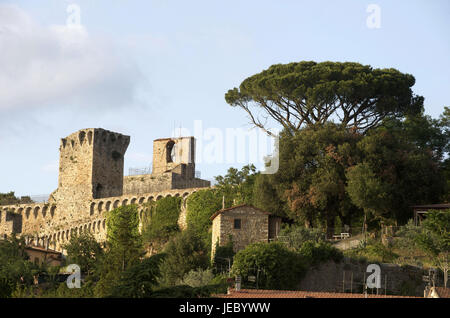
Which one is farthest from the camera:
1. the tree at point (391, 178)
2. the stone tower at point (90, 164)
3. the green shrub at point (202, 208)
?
the stone tower at point (90, 164)

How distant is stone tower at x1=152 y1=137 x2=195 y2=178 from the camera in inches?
2214

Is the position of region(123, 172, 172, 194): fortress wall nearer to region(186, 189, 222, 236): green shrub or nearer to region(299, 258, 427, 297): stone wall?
region(186, 189, 222, 236): green shrub

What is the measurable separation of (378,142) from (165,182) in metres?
17.4

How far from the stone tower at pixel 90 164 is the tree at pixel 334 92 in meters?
16.6

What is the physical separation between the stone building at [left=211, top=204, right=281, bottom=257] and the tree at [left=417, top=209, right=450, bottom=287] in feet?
24.2

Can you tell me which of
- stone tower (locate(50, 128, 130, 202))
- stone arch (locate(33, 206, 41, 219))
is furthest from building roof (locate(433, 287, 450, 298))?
stone arch (locate(33, 206, 41, 219))

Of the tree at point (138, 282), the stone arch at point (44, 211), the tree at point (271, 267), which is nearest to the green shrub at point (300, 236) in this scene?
the tree at point (271, 267)

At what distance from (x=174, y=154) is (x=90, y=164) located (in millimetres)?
6210

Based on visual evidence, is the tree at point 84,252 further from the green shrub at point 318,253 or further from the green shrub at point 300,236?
the green shrub at point 318,253

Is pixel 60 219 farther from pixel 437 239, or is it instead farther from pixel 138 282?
pixel 138 282

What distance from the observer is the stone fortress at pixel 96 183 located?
181 ft

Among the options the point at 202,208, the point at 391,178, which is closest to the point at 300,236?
the point at 391,178

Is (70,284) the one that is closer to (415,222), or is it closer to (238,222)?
(238,222)
